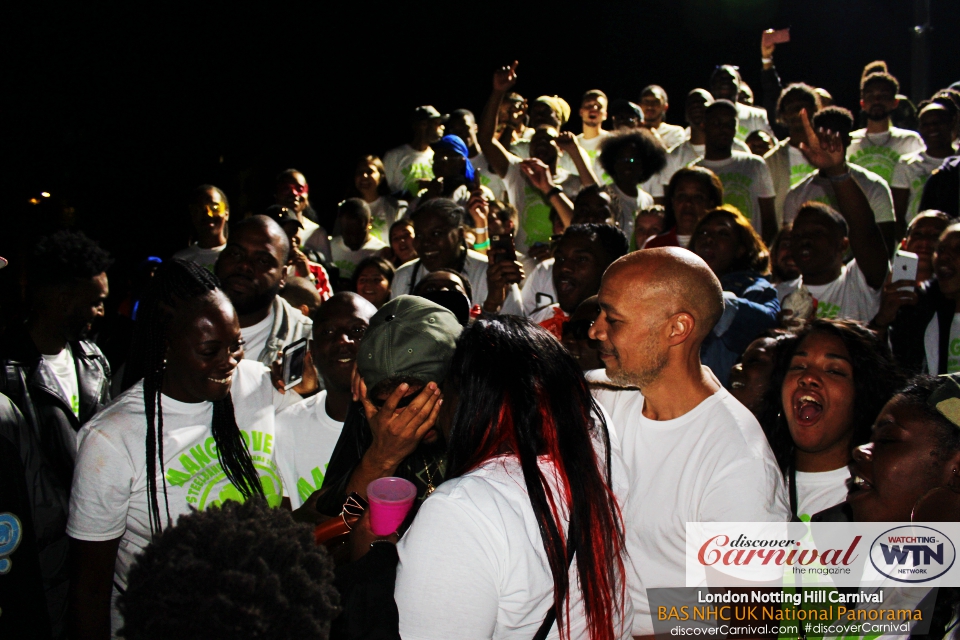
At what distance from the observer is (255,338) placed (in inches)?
142

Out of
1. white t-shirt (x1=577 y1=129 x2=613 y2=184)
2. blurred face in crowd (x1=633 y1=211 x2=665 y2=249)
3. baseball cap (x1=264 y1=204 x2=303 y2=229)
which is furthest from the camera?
Answer: white t-shirt (x1=577 y1=129 x2=613 y2=184)

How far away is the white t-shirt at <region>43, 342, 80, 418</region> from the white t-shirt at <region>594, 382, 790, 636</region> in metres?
2.58

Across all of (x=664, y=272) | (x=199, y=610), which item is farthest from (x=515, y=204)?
(x=199, y=610)

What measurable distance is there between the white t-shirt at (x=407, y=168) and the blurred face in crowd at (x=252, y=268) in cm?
379

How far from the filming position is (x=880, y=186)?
531cm

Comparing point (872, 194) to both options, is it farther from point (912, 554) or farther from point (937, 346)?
point (912, 554)

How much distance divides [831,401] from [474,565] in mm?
1760

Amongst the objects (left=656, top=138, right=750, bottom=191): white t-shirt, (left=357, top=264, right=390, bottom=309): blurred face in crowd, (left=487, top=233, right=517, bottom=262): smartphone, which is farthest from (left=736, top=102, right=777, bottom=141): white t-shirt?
(left=357, top=264, right=390, bottom=309): blurred face in crowd

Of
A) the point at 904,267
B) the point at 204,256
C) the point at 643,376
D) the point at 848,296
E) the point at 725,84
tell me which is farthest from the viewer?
the point at 725,84

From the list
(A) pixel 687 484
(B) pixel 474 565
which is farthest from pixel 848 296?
(B) pixel 474 565

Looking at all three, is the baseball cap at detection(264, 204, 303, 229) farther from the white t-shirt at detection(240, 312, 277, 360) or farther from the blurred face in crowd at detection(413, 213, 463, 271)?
the white t-shirt at detection(240, 312, 277, 360)

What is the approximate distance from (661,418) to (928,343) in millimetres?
2123

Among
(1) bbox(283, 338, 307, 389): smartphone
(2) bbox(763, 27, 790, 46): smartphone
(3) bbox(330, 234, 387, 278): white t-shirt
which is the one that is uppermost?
(2) bbox(763, 27, 790, 46): smartphone

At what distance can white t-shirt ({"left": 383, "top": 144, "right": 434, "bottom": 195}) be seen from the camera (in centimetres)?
764
